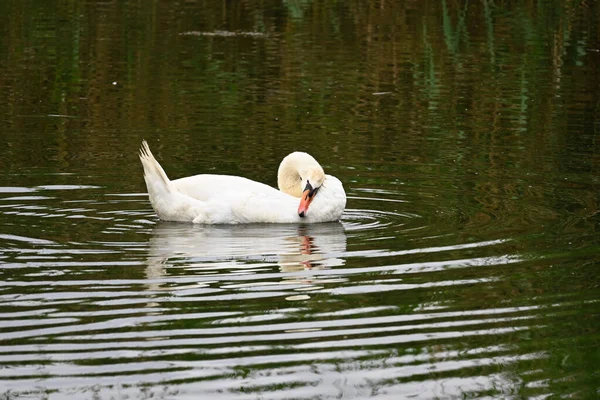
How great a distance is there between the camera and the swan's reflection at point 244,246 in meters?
7.95

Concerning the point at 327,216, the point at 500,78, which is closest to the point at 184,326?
the point at 327,216

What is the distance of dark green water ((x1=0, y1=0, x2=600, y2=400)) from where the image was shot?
5738 mm

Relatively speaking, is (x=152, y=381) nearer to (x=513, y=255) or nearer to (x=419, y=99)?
(x=513, y=255)

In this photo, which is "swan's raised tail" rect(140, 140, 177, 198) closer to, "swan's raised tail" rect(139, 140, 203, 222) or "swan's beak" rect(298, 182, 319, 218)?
"swan's raised tail" rect(139, 140, 203, 222)

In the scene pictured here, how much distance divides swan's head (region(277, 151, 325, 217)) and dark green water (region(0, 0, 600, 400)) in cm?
25

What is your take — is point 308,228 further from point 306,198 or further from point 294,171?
point 294,171

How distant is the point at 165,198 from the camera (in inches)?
375

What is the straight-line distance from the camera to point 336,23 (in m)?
24.0

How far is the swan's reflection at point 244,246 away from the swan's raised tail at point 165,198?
84mm

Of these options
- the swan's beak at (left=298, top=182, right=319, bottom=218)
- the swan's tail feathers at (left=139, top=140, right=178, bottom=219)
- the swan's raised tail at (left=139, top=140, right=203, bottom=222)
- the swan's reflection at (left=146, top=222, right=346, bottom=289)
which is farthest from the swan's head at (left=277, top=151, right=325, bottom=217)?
the swan's tail feathers at (left=139, top=140, right=178, bottom=219)

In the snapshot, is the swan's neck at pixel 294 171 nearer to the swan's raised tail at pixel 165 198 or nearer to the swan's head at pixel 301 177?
the swan's head at pixel 301 177

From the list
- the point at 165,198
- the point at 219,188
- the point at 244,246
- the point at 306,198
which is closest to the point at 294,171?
the point at 306,198

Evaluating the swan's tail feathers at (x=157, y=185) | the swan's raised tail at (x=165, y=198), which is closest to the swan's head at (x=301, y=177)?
the swan's raised tail at (x=165, y=198)

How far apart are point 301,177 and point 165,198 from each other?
107 cm
